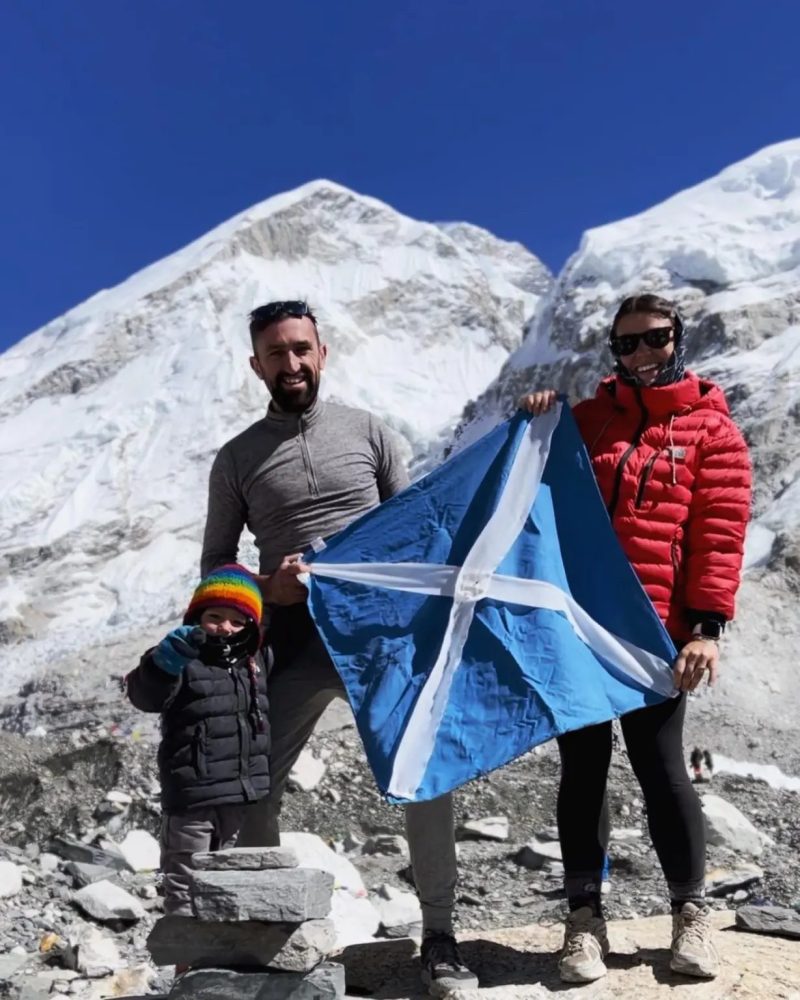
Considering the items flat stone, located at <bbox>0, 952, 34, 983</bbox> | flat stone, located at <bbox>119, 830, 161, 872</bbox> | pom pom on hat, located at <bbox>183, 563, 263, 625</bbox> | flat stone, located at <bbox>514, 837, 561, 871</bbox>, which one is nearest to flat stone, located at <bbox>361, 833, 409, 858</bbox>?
flat stone, located at <bbox>514, 837, 561, 871</bbox>

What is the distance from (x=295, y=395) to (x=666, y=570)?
56.6 inches

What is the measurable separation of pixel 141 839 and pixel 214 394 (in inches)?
2644

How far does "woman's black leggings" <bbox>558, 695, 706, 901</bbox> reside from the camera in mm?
3213

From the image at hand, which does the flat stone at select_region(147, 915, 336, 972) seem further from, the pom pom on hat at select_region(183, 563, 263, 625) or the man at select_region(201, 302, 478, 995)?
the pom pom on hat at select_region(183, 563, 263, 625)

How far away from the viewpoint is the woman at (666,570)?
3.22m

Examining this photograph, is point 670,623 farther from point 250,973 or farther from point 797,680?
point 797,680

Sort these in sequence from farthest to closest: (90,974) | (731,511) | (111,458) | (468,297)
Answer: (468,297) < (111,458) < (90,974) < (731,511)

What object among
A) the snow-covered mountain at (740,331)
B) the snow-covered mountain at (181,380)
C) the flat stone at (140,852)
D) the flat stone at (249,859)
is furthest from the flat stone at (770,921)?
the snow-covered mountain at (181,380)

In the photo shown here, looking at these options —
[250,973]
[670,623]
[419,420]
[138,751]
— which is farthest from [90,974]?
[419,420]

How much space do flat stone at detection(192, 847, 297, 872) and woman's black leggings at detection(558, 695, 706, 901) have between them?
35.0 inches

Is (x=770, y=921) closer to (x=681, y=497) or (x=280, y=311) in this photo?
(x=681, y=497)

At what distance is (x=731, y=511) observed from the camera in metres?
3.34

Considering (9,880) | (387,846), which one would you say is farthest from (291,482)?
(387,846)

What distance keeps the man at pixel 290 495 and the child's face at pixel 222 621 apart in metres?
0.17
